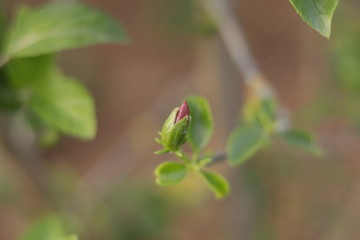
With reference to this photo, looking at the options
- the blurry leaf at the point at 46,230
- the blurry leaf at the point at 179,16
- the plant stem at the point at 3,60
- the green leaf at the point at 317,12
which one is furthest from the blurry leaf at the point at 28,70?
the blurry leaf at the point at 179,16

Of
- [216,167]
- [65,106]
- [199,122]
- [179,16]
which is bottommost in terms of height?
[199,122]

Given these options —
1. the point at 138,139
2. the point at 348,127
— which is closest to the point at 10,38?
the point at 348,127

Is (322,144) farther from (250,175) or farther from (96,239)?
(96,239)

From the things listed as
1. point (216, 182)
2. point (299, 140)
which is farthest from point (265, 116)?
point (216, 182)

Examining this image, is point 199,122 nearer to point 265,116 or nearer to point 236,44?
point 265,116

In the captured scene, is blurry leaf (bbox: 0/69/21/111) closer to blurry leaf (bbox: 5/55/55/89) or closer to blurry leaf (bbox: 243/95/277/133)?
blurry leaf (bbox: 5/55/55/89)

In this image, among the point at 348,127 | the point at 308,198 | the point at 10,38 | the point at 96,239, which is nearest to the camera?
the point at 10,38

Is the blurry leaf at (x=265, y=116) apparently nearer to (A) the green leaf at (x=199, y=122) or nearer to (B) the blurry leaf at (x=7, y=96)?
(A) the green leaf at (x=199, y=122)
